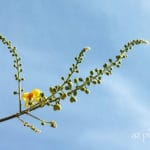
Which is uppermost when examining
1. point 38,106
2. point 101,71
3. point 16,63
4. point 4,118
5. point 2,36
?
point 2,36

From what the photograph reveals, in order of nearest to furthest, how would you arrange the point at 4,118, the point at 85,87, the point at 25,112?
1. the point at 4,118
2. the point at 25,112
3. the point at 85,87

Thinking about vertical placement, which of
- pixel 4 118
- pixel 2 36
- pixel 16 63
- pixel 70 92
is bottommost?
pixel 4 118

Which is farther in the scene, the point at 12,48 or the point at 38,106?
A: the point at 12,48

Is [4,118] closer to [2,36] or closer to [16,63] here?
[16,63]

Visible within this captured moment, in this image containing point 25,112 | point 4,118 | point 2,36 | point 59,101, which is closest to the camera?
point 4,118

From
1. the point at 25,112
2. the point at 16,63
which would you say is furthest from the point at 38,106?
the point at 16,63

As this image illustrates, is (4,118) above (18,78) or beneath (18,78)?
beneath

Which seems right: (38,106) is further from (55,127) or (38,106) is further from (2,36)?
(2,36)

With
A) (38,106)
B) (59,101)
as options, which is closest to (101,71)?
(59,101)

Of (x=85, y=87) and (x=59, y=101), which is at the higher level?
(x=85, y=87)
